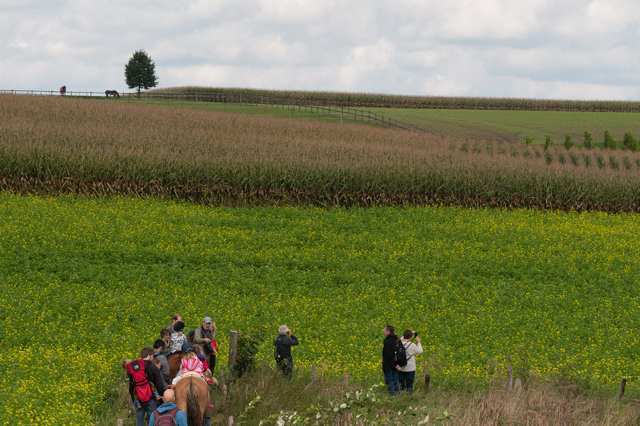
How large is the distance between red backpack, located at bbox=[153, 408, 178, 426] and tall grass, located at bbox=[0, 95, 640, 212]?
21.6 m

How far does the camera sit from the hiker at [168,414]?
769 centimetres

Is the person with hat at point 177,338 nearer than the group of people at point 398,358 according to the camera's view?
Yes

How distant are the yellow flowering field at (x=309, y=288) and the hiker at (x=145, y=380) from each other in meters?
2.11

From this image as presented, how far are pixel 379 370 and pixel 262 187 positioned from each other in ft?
56.7

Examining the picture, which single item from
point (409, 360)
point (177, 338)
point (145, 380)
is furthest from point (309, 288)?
point (145, 380)

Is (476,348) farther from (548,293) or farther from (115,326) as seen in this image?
(115,326)

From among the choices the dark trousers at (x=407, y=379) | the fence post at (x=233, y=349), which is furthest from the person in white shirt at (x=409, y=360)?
the fence post at (x=233, y=349)

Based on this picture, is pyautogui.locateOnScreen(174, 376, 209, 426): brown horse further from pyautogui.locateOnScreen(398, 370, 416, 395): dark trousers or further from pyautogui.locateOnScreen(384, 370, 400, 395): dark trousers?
pyautogui.locateOnScreen(398, 370, 416, 395): dark trousers

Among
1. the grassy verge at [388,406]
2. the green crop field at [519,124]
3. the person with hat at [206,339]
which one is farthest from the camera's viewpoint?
the green crop field at [519,124]

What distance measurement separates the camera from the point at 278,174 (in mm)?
29734

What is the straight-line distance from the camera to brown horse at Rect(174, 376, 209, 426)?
838 centimetres

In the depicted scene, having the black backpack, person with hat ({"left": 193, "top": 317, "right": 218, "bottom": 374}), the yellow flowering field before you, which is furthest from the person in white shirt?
person with hat ({"left": 193, "top": 317, "right": 218, "bottom": 374})

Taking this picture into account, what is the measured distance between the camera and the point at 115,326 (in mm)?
15531

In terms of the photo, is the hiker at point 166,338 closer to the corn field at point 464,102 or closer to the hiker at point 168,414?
the hiker at point 168,414
